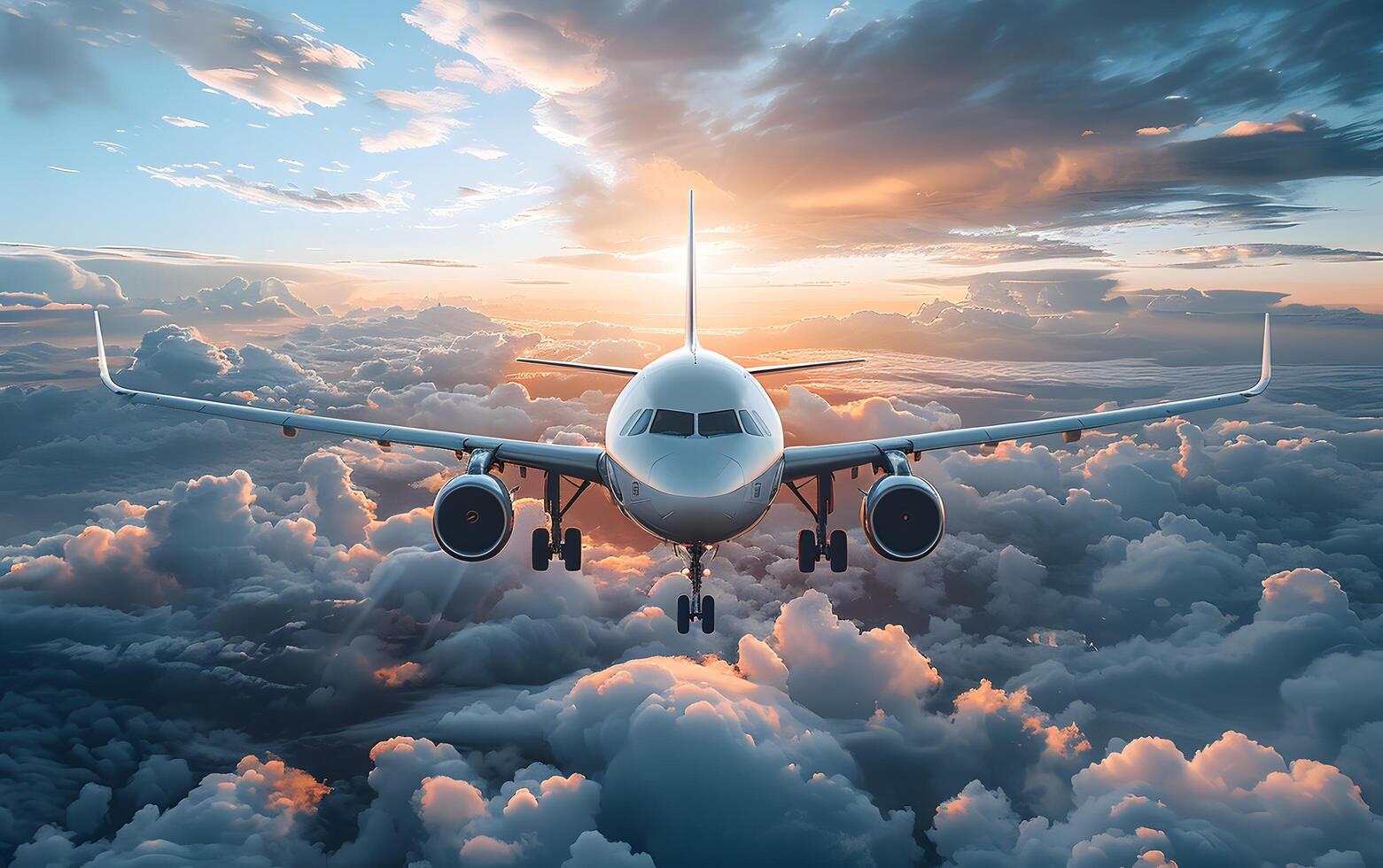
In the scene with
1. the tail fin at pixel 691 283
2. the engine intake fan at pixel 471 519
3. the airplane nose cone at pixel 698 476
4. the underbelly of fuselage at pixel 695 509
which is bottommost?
the engine intake fan at pixel 471 519

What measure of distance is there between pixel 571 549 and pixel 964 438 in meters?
14.2

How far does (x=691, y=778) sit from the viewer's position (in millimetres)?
186875

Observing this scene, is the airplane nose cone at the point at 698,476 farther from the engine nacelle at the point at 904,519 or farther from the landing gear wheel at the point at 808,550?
the landing gear wheel at the point at 808,550

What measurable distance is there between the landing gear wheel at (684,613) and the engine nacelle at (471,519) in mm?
5354

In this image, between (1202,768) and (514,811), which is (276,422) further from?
(1202,768)

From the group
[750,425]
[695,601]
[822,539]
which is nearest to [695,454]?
[750,425]

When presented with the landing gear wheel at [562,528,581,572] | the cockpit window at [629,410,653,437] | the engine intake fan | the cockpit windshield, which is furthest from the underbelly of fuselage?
the landing gear wheel at [562,528,581,572]

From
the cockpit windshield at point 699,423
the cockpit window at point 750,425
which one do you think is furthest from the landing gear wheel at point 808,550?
the cockpit windshield at point 699,423

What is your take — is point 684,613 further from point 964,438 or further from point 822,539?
point 964,438

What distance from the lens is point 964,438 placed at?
19359 mm

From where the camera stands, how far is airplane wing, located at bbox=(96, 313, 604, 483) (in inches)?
707

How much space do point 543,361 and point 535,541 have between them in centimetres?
719

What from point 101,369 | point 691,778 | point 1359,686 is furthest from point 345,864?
point 1359,686

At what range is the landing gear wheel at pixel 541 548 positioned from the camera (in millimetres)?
21250
